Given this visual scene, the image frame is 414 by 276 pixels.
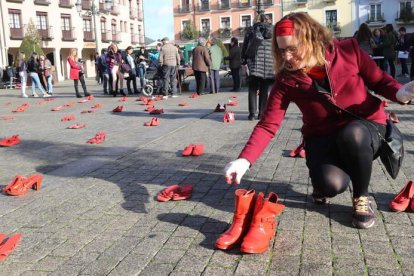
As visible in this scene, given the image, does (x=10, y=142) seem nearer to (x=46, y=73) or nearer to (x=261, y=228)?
(x=261, y=228)

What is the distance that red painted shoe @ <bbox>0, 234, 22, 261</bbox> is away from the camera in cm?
308

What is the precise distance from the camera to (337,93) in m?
3.32

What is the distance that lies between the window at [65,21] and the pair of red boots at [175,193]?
169 feet

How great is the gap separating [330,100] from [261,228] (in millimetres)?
1017

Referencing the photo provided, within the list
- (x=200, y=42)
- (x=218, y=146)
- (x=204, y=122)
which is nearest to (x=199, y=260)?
(x=218, y=146)

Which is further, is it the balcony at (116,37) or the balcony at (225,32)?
the balcony at (225,32)

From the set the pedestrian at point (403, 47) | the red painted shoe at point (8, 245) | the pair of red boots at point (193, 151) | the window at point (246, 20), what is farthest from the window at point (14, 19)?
the red painted shoe at point (8, 245)

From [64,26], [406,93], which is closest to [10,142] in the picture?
[406,93]

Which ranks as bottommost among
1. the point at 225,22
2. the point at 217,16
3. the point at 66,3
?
the point at 225,22

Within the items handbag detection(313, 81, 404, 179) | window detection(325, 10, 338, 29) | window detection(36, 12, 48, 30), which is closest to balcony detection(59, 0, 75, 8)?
window detection(36, 12, 48, 30)

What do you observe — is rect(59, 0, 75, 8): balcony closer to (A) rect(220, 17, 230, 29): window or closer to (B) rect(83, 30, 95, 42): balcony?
(B) rect(83, 30, 95, 42): balcony

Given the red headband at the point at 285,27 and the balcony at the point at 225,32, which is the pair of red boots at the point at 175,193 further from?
the balcony at the point at 225,32

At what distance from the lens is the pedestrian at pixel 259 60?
848cm

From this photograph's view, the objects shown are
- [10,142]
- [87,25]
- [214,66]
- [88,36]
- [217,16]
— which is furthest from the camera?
[217,16]
